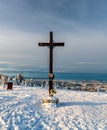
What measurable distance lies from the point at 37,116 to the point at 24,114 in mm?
660

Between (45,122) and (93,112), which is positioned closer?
(45,122)

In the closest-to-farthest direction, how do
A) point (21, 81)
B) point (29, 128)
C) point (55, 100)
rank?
point (29, 128) < point (55, 100) < point (21, 81)

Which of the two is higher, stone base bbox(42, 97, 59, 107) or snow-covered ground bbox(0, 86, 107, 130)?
stone base bbox(42, 97, 59, 107)

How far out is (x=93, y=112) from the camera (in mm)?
14125

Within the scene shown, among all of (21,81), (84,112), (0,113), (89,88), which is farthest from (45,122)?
(21,81)

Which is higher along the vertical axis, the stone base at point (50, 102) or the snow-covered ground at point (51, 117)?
the stone base at point (50, 102)

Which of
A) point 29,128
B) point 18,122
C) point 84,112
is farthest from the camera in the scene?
point 84,112

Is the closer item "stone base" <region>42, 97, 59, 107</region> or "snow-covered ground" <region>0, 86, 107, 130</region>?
"snow-covered ground" <region>0, 86, 107, 130</region>

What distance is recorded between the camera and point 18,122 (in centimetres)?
1081

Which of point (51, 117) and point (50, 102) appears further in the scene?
point (50, 102)

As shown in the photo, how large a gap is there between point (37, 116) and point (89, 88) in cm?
1835

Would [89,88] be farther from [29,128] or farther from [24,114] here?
[29,128]

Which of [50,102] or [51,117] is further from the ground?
[50,102]

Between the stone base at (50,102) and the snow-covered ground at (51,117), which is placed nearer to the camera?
the snow-covered ground at (51,117)
